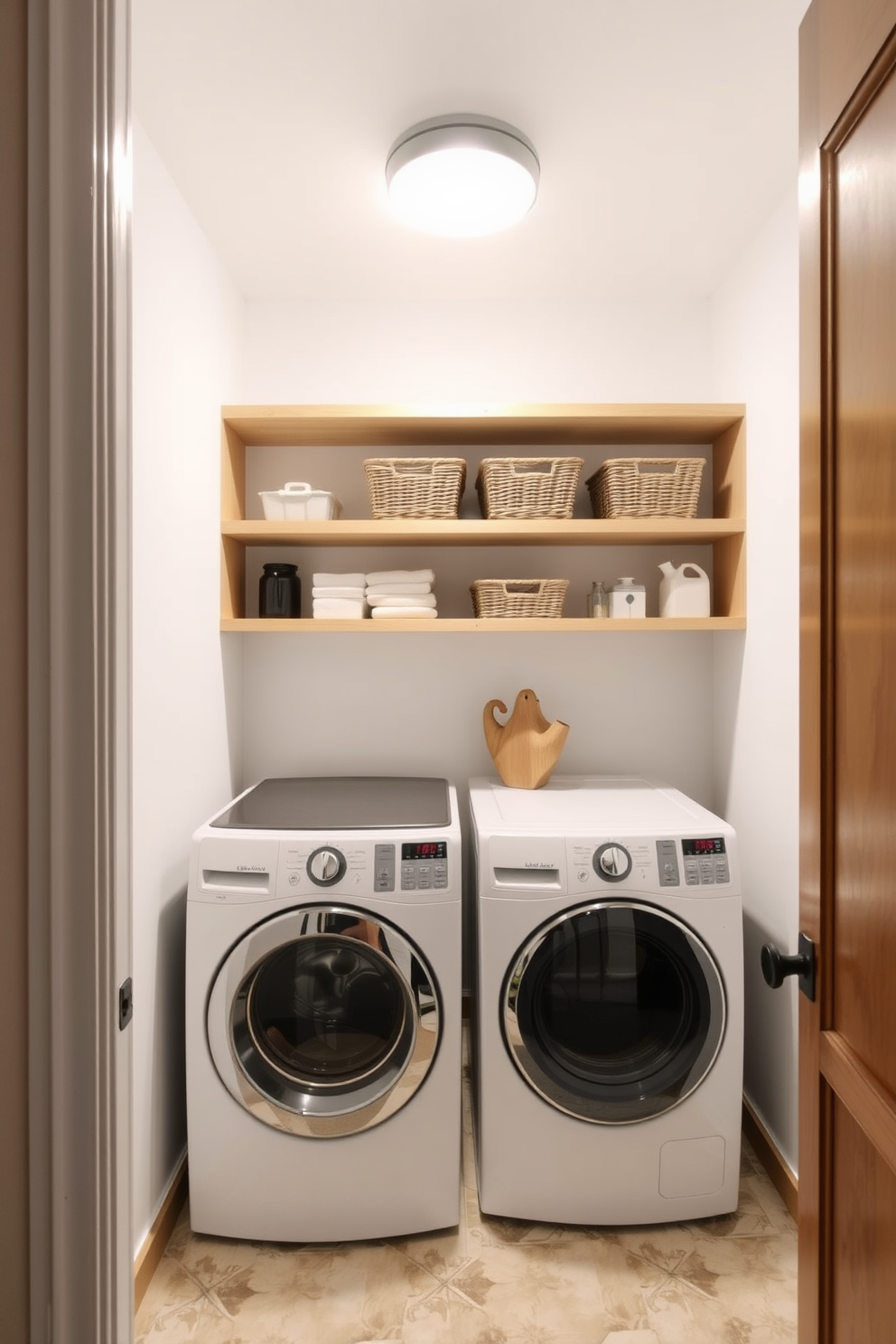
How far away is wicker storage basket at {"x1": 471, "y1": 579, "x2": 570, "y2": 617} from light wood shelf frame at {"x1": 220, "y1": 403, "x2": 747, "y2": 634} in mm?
51

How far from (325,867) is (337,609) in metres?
0.82

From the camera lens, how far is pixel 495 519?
223cm

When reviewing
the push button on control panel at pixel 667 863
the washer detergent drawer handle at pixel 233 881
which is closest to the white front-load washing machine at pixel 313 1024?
the washer detergent drawer handle at pixel 233 881

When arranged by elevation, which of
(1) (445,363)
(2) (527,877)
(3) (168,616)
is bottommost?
(2) (527,877)

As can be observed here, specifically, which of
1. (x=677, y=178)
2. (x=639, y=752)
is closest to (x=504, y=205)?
(x=677, y=178)

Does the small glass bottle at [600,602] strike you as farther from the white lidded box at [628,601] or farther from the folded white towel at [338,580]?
the folded white towel at [338,580]

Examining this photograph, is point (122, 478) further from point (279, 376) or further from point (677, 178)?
point (279, 376)

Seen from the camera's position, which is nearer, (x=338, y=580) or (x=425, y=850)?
(x=425, y=850)

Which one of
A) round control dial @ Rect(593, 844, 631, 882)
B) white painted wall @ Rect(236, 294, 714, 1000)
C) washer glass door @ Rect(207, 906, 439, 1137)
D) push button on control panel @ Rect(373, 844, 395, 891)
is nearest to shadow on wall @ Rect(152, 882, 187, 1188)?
washer glass door @ Rect(207, 906, 439, 1137)

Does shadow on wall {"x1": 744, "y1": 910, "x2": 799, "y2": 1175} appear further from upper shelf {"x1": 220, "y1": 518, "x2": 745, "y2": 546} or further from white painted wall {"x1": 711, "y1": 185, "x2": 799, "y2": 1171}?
upper shelf {"x1": 220, "y1": 518, "x2": 745, "y2": 546}

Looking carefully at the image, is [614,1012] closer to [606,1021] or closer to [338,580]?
[606,1021]

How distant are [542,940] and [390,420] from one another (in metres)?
1.49

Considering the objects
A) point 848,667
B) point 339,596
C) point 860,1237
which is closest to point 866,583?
point 848,667

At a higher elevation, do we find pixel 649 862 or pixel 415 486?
pixel 415 486
